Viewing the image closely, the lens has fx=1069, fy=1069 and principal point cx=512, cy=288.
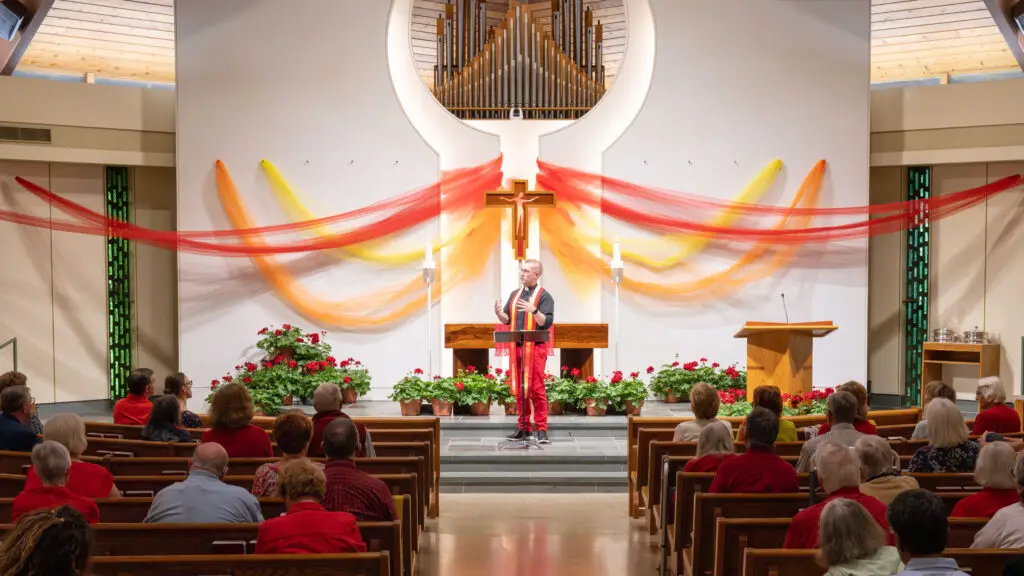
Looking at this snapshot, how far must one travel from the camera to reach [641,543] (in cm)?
625

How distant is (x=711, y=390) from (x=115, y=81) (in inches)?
366

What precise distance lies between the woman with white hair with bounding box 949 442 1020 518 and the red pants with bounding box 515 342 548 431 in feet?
14.9

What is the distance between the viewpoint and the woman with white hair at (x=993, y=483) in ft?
13.4

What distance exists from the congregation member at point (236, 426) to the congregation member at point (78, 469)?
628 mm

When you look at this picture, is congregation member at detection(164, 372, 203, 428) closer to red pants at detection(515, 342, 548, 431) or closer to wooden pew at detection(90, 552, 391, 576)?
red pants at detection(515, 342, 548, 431)

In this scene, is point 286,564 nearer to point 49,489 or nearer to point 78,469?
point 49,489

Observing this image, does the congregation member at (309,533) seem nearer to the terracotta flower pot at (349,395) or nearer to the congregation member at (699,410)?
the congregation member at (699,410)

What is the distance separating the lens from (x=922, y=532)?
301cm

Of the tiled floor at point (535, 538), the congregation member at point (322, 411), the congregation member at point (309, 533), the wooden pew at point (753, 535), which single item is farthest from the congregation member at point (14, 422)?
the wooden pew at point (753, 535)

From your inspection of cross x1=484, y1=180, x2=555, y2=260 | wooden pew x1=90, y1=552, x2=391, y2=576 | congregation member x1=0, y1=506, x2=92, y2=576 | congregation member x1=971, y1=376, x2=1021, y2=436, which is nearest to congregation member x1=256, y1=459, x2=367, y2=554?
wooden pew x1=90, y1=552, x2=391, y2=576

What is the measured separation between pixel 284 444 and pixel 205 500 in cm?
58

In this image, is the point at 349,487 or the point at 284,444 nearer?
the point at 349,487

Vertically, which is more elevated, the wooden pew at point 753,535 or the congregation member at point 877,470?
the congregation member at point 877,470

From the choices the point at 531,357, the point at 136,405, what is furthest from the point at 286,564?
the point at 531,357
